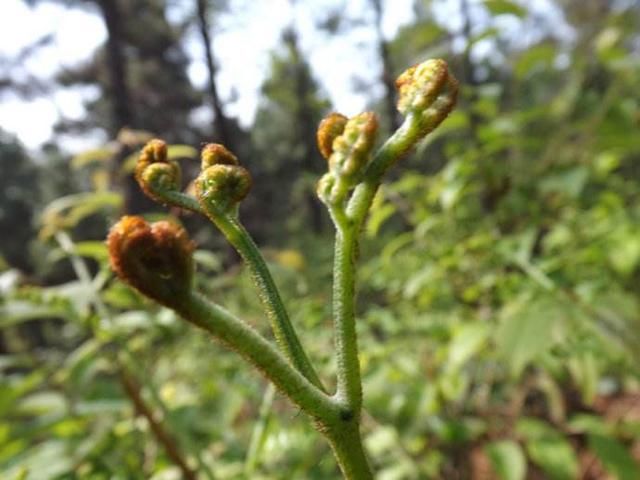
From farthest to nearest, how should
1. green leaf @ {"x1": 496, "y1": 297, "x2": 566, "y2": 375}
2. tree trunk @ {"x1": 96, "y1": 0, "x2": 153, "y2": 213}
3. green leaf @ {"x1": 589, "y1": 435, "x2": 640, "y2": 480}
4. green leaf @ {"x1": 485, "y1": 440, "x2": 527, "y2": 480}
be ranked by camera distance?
tree trunk @ {"x1": 96, "y1": 0, "x2": 153, "y2": 213} → green leaf @ {"x1": 485, "y1": 440, "x2": 527, "y2": 480} → green leaf @ {"x1": 589, "y1": 435, "x2": 640, "y2": 480} → green leaf @ {"x1": 496, "y1": 297, "x2": 566, "y2": 375}

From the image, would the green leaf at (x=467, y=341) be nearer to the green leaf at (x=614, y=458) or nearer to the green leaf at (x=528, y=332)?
the green leaf at (x=528, y=332)

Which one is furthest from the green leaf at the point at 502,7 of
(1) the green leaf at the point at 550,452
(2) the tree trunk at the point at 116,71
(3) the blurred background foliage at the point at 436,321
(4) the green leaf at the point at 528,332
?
(2) the tree trunk at the point at 116,71

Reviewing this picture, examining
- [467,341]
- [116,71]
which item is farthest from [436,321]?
[116,71]

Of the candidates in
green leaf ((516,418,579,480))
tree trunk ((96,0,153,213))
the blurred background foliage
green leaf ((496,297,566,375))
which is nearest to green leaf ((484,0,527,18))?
the blurred background foliage

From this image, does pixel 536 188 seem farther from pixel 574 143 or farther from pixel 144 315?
pixel 144 315

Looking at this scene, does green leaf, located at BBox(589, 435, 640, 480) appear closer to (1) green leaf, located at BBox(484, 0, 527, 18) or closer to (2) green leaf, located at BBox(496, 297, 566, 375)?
(2) green leaf, located at BBox(496, 297, 566, 375)
